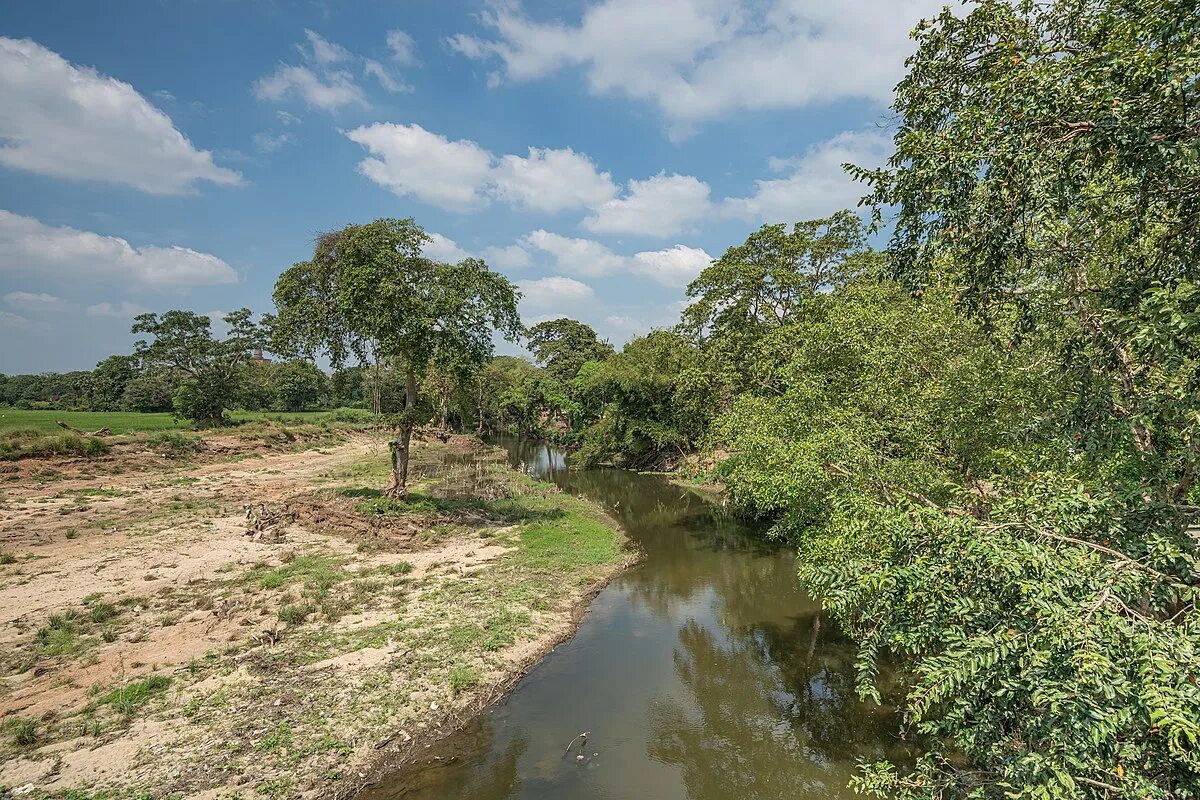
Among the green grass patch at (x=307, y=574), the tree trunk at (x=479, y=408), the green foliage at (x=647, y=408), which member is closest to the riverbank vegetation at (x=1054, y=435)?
the green grass patch at (x=307, y=574)

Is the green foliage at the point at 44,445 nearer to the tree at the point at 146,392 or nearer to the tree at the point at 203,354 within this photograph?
the tree at the point at 203,354

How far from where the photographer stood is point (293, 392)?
91.6m

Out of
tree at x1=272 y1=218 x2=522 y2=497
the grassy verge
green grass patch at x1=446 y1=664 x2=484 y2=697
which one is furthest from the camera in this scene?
tree at x1=272 y1=218 x2=522 y2=497

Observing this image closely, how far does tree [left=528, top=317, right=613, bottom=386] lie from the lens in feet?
265

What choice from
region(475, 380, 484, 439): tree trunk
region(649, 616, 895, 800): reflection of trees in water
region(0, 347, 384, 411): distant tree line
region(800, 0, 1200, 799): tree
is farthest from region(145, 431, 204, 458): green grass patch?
region(800, 0, 1200, 799): tree

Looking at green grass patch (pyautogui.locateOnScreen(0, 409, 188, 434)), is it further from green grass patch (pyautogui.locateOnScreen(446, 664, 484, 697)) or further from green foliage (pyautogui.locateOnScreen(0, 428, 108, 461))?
green grass patch (pyautogui.locateOnScreen(446, 664, 484, 697))

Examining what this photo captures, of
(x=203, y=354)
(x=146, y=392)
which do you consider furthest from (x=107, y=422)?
(x=146, y=392)

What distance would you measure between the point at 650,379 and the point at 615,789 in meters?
34.4

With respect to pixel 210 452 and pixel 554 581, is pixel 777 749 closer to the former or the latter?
pixel 554 581

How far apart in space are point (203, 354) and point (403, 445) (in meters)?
46.9

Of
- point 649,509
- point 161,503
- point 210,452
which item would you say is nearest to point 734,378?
point 649,509

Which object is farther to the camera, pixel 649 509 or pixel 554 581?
pixel 649 509

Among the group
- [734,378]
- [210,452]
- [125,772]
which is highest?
[734,378]

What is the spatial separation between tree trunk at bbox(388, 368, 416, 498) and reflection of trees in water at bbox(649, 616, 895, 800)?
15174 mm
